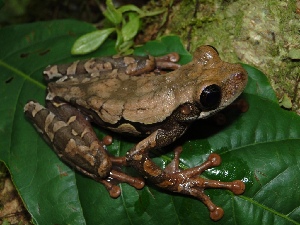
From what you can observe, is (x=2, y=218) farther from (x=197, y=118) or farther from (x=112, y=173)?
(x=197, y=118)

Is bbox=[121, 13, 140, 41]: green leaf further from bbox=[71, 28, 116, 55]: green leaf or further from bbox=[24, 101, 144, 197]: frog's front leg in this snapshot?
bbox=[24, 101, 144, 197]: frog's front leg

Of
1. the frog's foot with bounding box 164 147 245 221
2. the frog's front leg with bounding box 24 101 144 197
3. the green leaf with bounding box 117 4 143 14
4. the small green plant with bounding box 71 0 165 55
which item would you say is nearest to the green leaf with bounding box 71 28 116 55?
the small green plant with bounding box 71 0 165 55

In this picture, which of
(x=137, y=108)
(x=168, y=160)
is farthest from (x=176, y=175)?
(x=137, y=108)

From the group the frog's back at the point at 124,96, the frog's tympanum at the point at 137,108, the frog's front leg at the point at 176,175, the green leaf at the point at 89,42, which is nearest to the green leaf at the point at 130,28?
the green leaf at the point at 89,42

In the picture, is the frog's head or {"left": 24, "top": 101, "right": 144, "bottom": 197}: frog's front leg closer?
the frog's head

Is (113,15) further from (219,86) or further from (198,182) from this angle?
(198,182)

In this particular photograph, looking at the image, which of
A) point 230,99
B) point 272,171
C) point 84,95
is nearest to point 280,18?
point 230,99

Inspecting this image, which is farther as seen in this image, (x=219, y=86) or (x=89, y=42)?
(x=89, y=42)
